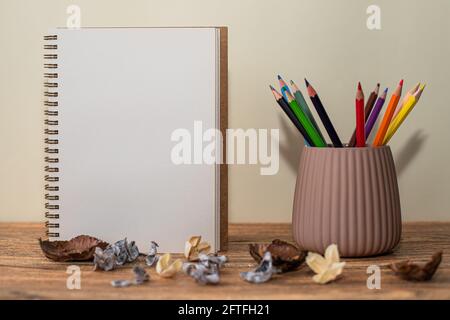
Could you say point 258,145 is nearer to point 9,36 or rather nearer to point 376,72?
point 376,72

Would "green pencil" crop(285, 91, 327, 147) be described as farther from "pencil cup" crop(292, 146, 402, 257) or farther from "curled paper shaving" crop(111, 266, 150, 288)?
"curled paper shaving" crop(111, 266, 150, 288)

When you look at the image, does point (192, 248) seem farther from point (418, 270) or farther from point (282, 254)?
point (418, 270)

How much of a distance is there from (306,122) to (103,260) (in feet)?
0.87

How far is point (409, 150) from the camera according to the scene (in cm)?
84

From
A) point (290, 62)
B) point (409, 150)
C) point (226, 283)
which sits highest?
point (290, 62)

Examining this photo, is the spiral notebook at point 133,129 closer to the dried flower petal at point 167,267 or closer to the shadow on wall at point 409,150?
the dried flower petal at point 167,267

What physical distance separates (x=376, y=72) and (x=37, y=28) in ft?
1.52

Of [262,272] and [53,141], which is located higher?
[53,141]

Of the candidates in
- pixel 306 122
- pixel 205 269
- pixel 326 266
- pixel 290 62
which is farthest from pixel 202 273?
pixel 290 62

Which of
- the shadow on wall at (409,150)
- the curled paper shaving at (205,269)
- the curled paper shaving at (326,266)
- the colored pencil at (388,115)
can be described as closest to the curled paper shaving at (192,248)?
the curled paper shaving at (205,269)

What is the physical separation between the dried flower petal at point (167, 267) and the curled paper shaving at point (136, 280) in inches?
0.5

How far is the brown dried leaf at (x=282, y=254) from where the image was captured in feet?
1.94

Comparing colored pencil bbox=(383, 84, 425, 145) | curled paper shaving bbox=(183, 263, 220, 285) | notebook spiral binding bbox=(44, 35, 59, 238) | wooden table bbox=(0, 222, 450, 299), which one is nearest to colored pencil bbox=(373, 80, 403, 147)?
colored pencil bbox=(383, 84, 425, 145)
